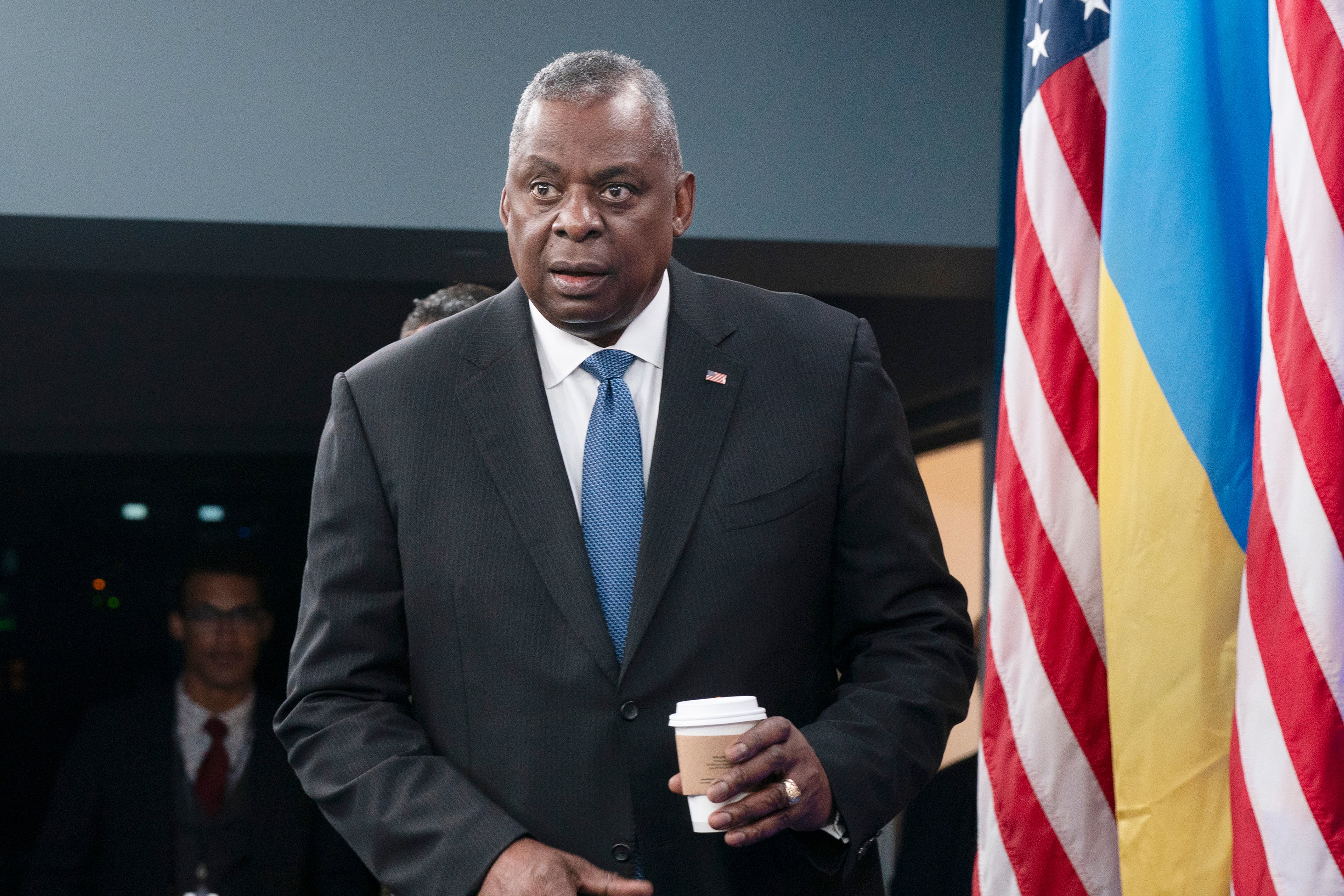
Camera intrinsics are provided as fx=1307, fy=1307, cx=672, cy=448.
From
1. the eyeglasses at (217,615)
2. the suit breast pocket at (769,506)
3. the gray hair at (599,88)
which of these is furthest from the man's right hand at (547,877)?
the eyeglasses at (217,615)

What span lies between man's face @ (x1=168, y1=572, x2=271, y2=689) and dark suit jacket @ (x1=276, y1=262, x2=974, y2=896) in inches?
106

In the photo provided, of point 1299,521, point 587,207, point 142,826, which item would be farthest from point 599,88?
point 142,826

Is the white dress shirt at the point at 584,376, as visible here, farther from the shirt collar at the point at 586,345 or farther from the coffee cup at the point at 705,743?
the coffee cup at the point at 705,743

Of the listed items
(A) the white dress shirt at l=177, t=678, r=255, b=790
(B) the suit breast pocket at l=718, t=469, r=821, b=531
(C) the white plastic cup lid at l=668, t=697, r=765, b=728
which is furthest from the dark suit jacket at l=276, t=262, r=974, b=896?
(A) the white dress shirt at l=177, t=678, r=255, b=790

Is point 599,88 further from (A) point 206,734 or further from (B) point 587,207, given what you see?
(A) point 206,734

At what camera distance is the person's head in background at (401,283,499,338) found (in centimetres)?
257

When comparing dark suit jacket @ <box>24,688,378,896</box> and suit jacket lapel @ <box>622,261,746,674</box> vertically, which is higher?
suit jacket lapel @ <box>622,261,746,674</box>

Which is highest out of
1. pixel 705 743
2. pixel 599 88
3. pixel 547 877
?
pixel 599 88

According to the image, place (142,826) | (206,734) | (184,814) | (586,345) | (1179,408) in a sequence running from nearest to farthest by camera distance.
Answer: (586,345) → (1179,408) → (142,826) → (184,814) → (206,734)

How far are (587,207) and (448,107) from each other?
1.99 metres

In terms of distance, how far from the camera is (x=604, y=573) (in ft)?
4.31

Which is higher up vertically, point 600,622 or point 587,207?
point 587,207

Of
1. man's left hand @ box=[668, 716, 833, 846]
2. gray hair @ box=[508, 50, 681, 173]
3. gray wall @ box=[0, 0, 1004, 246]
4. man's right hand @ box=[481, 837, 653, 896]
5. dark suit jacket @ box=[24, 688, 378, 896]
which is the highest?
gray wall @ box=[0, 0, 1004, 246]

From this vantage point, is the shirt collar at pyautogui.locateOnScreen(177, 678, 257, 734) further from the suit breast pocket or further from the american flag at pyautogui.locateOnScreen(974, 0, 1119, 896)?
the suit breast pocket
